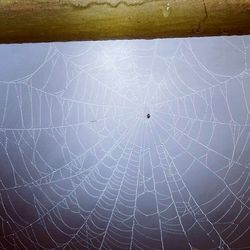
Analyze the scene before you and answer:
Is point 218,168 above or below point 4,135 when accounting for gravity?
below

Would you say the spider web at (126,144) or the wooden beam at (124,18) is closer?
the wooden beam at (124,18)

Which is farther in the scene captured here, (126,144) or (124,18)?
(126,144)

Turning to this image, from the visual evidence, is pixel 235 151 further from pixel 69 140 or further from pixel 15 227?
pixel 15 227

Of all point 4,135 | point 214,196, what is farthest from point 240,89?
point 4,135

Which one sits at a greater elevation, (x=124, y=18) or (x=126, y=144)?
(x=124, y=18)
